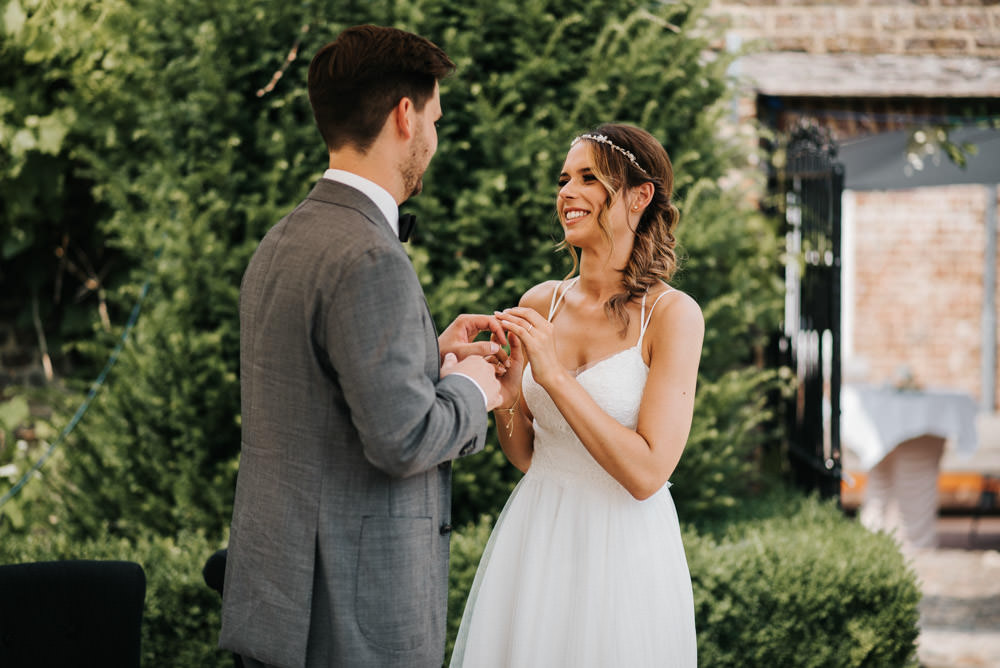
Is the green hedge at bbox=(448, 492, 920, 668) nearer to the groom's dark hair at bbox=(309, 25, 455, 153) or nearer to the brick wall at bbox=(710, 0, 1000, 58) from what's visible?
the groom's dark hair at bbox=(309, 25, 455, 153)

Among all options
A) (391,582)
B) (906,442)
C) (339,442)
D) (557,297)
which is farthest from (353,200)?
(906,442)

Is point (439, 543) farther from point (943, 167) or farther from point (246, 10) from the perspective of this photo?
point (943, 167)

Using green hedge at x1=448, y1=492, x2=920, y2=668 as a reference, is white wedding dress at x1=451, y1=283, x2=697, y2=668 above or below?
above

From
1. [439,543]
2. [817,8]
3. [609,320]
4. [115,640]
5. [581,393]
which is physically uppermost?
[817,8]

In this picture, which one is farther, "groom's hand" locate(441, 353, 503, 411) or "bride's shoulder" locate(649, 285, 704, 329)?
"bride's shoulder" locate(649, 285, 704, 329)

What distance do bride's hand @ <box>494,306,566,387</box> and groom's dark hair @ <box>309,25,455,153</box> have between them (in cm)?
54

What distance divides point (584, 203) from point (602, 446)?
2.13 feet

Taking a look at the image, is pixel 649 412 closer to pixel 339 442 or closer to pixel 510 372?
pixel 510 372

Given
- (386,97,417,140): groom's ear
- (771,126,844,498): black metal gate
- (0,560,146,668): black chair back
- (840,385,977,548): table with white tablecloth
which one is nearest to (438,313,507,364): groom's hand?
(386,97,417,140): groom's ear

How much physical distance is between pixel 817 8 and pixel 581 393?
472 centimetres

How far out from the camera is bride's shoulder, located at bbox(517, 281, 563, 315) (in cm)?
271

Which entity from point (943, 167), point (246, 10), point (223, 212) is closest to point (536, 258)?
point (223, 212)

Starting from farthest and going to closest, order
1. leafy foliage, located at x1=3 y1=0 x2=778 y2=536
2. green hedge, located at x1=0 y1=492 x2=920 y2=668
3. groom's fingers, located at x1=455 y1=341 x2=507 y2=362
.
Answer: leafy foliage, located at x1=3 y1=0 x2=778 y2=536 → green hedge, located at x1=0 y1=492 x2=920 y2=668 → groom's fingers, located at x1=455 y1=341 x2=507 y2=362

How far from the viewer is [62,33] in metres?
4.70
